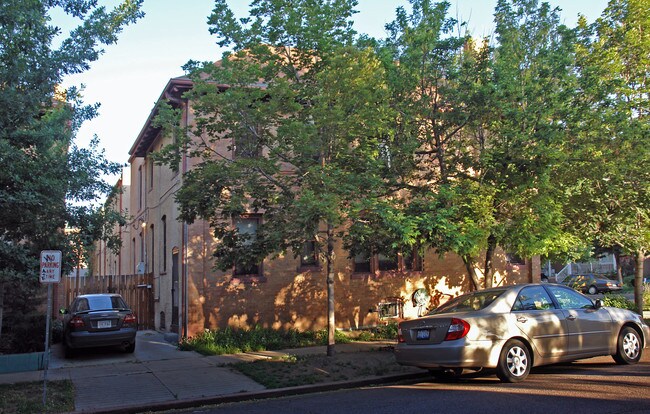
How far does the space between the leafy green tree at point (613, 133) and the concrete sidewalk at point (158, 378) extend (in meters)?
6.08

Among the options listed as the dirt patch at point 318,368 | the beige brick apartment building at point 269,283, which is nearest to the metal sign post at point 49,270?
the dirt patch at point 318,368

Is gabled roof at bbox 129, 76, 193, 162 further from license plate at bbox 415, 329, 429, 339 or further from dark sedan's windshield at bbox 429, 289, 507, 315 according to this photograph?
dark sedan's windshield at bbox 429, 289, 507, 315

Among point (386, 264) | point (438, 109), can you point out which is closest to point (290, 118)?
point (438, 109)

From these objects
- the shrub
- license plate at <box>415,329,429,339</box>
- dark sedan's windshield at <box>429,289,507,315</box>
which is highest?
dark sedan's windshield at <box>429,289,507,315</box>

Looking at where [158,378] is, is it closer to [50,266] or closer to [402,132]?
[50,266]

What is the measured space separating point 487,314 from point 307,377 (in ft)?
11.0

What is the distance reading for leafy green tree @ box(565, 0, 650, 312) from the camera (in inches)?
497

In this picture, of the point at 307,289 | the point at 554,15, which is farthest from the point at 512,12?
the point at 307,289

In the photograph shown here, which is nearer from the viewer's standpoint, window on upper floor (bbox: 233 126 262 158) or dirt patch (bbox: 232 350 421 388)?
dirt patch (bbox: 232 350 421 388)

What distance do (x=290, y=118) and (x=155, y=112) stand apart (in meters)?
8.25

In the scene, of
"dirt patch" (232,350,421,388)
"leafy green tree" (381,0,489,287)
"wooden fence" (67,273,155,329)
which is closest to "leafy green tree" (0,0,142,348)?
"dirt patch" (232,350,421,388)

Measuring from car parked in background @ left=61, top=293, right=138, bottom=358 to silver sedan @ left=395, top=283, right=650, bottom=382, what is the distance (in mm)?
7101

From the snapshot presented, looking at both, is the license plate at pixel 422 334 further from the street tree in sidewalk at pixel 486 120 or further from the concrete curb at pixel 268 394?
the street tree in sidewalk at pixel 486 120

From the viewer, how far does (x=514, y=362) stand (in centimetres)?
911
